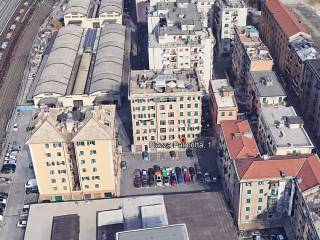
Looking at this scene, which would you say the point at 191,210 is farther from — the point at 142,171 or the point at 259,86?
the point at 259,86

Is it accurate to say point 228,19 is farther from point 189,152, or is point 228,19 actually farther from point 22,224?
point 22,224

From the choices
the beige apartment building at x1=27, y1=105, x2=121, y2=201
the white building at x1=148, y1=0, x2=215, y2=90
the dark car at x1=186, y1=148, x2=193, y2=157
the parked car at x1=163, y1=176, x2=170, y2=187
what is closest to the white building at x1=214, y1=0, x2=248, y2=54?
the white building at x1=148, y1=0, x2=215, y2=90

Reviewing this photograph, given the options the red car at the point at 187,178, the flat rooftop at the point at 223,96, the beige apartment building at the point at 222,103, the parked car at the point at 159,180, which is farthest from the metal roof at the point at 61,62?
the red car at the point at 187,178

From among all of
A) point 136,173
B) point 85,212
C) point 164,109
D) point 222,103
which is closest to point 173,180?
point 136,173

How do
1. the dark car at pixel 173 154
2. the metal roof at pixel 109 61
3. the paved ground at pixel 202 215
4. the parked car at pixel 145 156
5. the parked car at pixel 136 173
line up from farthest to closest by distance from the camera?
the metal roof at pixel 109 61 < the dark car at pixel 173 154 < the parked car at pixel 145 156 < the parked car at pixel 136 173 < the paved ground at pixel 202 215

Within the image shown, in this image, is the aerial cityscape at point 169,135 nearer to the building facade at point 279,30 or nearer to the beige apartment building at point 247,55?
the building facade at point 279,30

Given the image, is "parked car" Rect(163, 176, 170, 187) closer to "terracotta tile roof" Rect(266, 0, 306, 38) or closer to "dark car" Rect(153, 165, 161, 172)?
"dark car" Rect(153, 165, 161, 172)
